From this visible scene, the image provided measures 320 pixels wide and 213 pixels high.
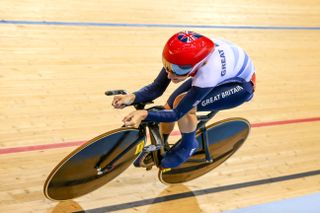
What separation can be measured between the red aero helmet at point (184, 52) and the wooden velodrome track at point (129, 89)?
109 centimetres

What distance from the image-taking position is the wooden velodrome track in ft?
9.82

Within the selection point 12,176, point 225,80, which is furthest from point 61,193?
point 225,80

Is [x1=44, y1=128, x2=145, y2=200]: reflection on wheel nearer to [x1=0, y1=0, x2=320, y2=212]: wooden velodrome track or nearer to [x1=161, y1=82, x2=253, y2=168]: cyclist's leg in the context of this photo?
[x1=0, y1=0, x2=320, y2=212]: wooden velodrome track

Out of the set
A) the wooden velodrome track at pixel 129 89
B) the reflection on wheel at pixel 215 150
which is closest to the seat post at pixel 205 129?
A: the reflection on wheel at pixel 215 150

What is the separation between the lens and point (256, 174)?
11.1ft

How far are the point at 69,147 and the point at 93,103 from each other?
575 mm

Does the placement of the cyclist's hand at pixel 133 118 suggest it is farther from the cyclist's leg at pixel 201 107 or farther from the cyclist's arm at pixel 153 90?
the cyclist's leg at pixel 201 107

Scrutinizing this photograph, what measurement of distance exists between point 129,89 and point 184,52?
1.85 m

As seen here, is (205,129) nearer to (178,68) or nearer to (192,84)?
(192,84)

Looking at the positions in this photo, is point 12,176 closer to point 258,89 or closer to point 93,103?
point 93,103

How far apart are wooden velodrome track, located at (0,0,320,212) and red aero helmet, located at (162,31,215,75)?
1.09 meters

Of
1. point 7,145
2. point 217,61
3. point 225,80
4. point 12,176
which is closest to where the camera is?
point 217,61

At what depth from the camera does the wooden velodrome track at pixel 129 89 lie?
9.82 ft

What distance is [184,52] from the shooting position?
217 centimetres
